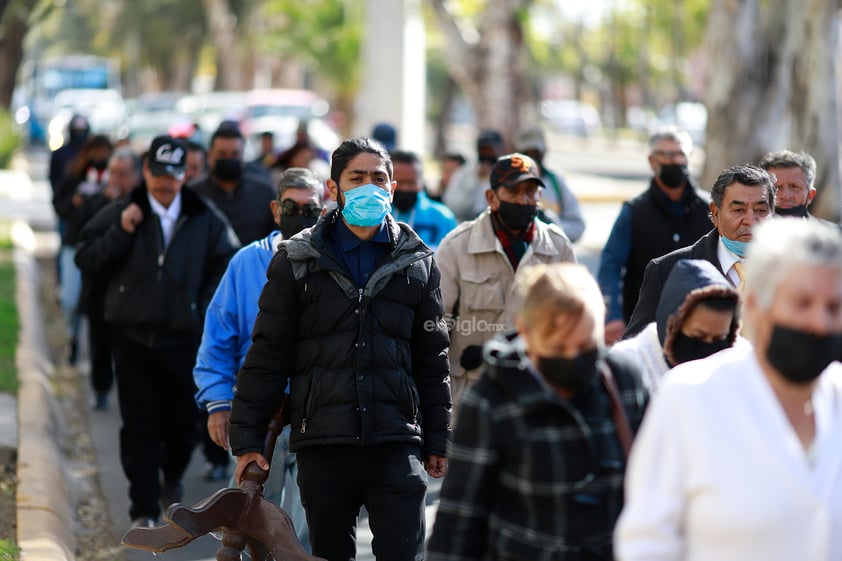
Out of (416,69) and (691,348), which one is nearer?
(691,348)

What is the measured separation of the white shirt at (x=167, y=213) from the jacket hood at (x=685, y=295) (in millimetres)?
4111

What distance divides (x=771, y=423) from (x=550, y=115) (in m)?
84.6

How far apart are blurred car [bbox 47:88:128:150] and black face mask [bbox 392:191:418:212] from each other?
2873cm

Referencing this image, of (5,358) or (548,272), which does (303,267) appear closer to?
(548,272)

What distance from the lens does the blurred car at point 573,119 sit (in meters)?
74.3

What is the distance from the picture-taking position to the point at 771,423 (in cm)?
313

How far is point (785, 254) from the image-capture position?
10.3 ft

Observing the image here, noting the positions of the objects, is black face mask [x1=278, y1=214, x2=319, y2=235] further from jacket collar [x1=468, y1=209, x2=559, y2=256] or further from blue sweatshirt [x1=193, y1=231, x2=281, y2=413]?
jacket collar [x1=468, y1=209, x2=559, y2=256]

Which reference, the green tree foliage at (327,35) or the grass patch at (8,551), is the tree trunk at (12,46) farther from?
the grass patch at (8,551)

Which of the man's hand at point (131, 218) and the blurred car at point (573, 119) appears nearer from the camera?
the man's hand at point (131, 218)

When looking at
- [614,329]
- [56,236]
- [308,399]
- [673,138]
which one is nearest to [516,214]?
[308,399]

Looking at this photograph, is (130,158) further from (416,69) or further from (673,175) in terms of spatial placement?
(416,69)

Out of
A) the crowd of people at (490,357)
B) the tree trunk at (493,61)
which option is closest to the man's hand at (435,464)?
the crowd of people at (490,357)

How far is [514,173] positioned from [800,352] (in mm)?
3534
